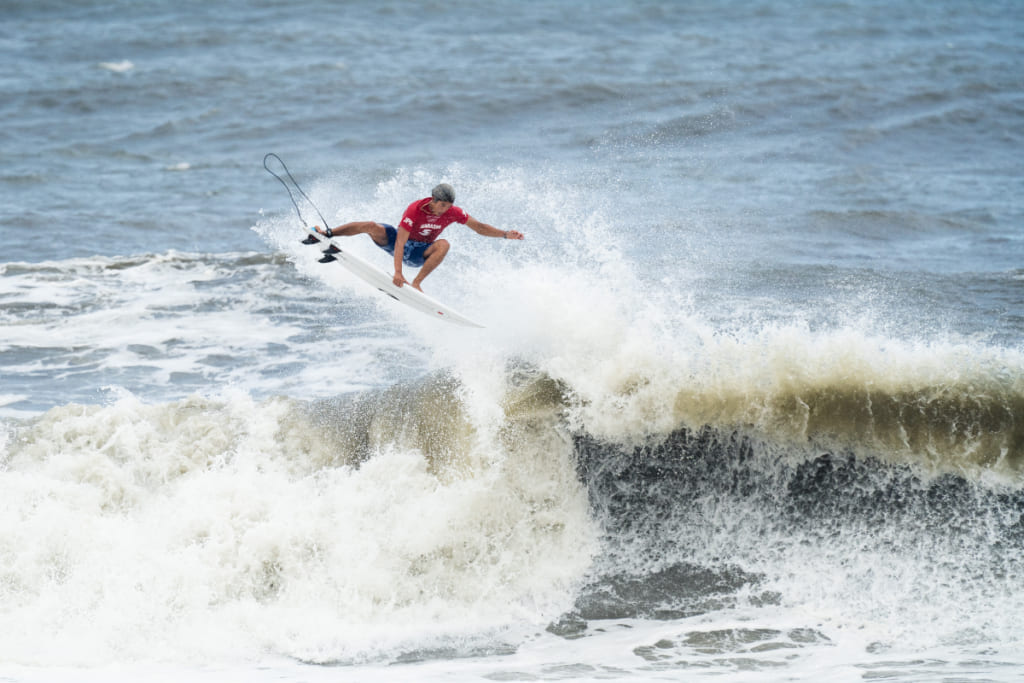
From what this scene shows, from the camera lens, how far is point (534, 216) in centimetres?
1534

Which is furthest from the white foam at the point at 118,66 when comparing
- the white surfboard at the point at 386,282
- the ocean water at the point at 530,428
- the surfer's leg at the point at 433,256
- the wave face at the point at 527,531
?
the wave face at the point at 527,531

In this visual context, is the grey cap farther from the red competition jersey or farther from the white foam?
the white foam

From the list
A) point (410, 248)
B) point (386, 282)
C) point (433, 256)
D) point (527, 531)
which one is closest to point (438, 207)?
point (433, 256)

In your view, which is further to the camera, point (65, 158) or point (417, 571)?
point (65, 158)

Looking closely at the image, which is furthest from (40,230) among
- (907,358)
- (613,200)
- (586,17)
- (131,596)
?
(586,17)

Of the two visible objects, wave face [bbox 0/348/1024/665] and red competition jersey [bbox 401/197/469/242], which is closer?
wave face [bbox 0/348/1024/665]

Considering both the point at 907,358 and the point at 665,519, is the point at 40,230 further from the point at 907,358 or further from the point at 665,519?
the point at 907,358

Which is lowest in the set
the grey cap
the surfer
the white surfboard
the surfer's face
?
the white surfboard

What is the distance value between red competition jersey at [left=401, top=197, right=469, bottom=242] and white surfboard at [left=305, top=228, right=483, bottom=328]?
0.53 meters

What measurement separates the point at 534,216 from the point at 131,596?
937 cm

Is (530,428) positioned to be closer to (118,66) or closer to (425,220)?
(425,220)

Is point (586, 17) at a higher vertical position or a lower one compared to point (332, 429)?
higher

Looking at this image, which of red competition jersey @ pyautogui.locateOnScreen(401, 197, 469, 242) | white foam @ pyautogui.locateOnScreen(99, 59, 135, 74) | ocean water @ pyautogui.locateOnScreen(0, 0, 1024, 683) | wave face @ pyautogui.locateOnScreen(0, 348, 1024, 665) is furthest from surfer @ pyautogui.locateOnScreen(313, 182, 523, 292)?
white foam @ pyautogui.locateOnScreen(99, 59, 135, 74)

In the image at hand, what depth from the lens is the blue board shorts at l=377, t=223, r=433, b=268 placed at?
9570 millimetres
